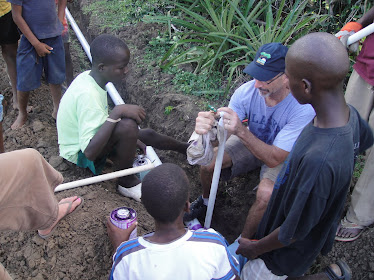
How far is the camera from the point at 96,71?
9.17ft

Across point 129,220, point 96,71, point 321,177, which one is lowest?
point 129,220

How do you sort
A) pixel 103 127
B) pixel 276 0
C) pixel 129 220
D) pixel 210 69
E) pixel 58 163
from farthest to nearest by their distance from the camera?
pixel 276 0 < pixel 210 69 < pixel 58 163 < pixel 103 127 < pixel 129 220

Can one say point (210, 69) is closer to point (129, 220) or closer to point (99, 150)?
point (99, 150)

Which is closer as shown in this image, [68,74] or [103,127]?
[103,127]

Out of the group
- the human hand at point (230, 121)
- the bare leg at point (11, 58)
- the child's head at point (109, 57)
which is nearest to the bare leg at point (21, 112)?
the bare leg at point (11, 58)

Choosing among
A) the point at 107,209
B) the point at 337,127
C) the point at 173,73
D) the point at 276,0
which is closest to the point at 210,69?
the point at 173,73

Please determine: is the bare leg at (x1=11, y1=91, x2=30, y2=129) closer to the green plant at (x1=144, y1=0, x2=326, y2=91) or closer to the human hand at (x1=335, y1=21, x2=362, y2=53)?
the green plant at (x1=144, y1=0, x2=326, y2=91)

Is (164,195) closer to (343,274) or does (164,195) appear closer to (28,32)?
(343,274)

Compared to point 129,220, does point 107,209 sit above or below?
below

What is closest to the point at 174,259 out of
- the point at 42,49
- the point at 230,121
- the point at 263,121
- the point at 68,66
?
the point at 230,121

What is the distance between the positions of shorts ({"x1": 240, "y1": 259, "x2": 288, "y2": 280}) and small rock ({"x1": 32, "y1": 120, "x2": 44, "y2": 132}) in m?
2.46

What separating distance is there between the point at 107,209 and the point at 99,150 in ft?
1.51

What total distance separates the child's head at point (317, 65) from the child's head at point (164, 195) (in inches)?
28.9

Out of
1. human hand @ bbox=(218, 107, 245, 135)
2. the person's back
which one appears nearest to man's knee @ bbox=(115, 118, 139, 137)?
human hand @ bbox=(218, 107, 245, 135)
